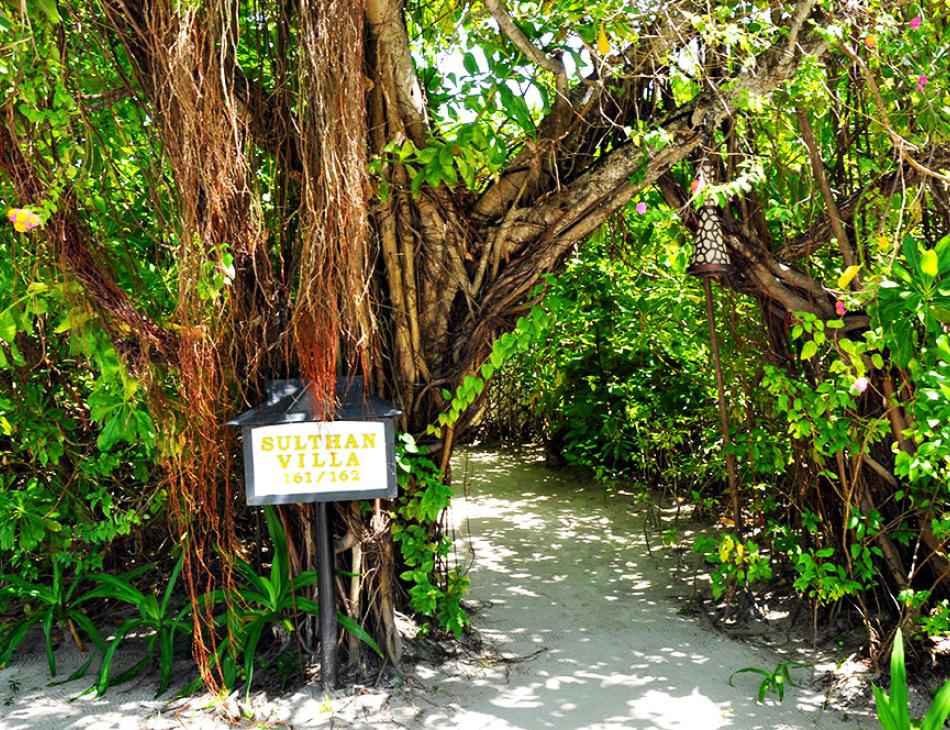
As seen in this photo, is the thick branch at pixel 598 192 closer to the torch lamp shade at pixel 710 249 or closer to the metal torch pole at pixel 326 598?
the torch lamp shade at pixel 710 249

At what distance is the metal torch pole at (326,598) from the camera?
3080 millimetres

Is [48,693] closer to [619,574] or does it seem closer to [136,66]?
[136,66]

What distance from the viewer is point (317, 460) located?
118 inches

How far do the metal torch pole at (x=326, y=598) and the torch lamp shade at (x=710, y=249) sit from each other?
66.9 inches

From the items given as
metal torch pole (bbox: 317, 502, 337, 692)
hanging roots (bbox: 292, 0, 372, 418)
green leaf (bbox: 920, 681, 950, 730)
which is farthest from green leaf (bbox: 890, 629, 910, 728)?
hanging roots (bbox: 292, 0, 372, 418)

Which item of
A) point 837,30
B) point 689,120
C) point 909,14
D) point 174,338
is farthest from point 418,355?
point 909,14

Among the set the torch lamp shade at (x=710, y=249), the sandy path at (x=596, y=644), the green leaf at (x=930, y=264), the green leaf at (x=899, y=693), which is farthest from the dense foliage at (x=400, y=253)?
the green leaf at (x=899, y=693)

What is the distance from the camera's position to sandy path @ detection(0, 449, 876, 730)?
308 cm

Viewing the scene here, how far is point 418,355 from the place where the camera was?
3.41 metres

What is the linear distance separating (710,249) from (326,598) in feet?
6.40

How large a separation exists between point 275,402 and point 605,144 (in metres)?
1.59

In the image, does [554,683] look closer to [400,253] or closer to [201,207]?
[400,253]

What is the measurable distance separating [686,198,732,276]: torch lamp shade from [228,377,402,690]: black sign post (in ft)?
4.39

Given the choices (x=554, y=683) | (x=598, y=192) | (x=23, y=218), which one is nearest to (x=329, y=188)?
(x=23, y=218)
